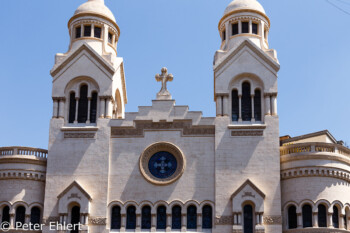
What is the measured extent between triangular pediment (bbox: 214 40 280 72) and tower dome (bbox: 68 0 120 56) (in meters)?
7.31

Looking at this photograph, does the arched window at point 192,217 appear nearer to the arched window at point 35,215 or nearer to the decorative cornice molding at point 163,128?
the decorative cornice molding at point 163,128

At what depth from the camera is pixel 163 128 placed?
134 ft

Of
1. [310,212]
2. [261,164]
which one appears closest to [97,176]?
[261,164]

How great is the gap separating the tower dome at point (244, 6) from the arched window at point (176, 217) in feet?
44.5

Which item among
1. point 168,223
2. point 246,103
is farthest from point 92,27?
point 168,223

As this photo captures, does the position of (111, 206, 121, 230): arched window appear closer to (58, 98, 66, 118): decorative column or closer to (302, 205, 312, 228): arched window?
(58, 98, 66, 118): decorative column

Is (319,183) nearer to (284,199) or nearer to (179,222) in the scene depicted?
(284,199)

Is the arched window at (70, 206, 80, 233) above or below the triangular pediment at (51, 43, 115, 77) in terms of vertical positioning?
below

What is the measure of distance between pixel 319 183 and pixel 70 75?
54.4 ft

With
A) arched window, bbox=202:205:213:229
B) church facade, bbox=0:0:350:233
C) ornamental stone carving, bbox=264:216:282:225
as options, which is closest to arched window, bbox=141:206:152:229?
church facade, bbox=0:0:350:233

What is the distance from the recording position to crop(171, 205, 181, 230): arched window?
128ft

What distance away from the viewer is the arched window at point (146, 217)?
39.2 metres

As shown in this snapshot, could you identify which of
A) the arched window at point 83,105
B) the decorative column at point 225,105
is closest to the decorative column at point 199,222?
the decorative column at point 225,105

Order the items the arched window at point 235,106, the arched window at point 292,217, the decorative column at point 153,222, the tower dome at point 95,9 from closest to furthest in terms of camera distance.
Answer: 1. the arched window at point 292,217
2. the decorative column at point 153,222
3. the arched window at point 235,106
4. the tower dome at point 95,9
